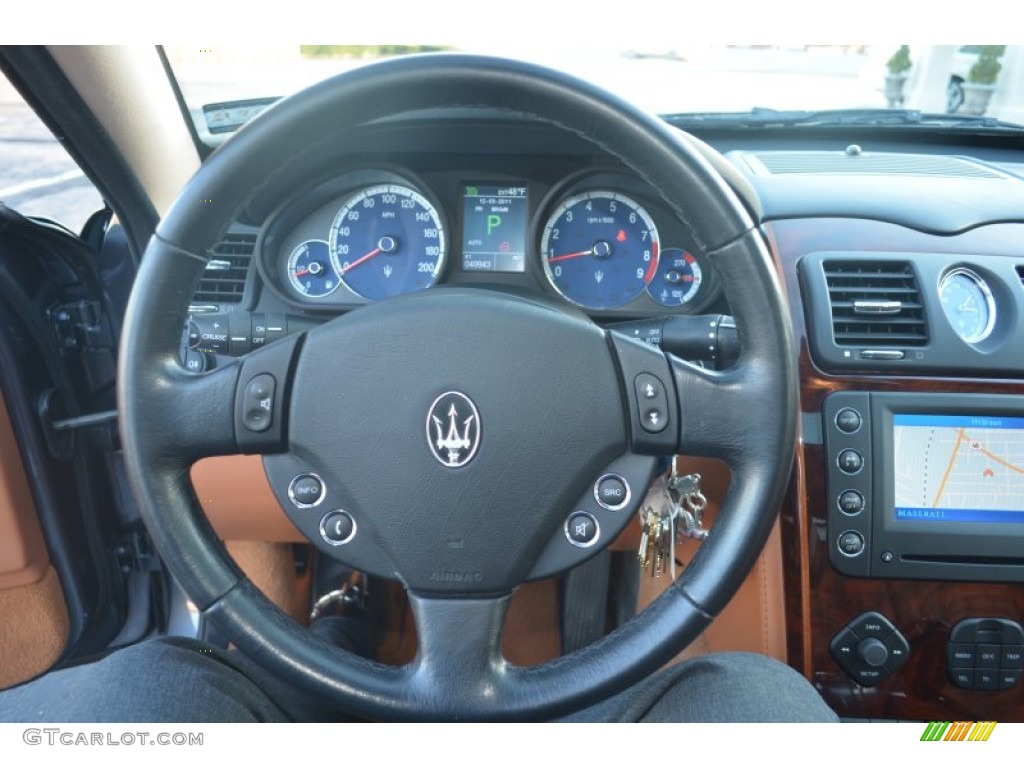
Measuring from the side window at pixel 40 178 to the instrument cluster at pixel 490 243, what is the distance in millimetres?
472

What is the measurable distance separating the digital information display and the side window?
75cm

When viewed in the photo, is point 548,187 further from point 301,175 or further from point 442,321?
point 442,321

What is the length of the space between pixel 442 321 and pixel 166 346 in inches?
13.0

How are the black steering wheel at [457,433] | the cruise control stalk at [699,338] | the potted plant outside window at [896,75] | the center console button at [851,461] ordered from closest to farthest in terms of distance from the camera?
the black steering wheel at [457,433]
the cruise control stalk at [699,338]
the center console button at [851,461]
the potted plant outside window at [896,75]

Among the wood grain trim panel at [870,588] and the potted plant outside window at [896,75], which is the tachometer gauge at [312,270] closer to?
the wood grain trim panel at [870,588]

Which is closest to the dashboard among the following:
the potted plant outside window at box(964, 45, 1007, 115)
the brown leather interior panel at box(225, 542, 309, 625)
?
the brown leather interior panel at box(225, 542, 309, 625)

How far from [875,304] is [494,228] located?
0.72 m

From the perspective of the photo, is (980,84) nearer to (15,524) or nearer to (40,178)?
(40,178)

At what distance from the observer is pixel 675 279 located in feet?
5.66

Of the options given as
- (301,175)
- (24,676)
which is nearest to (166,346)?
(301,175)

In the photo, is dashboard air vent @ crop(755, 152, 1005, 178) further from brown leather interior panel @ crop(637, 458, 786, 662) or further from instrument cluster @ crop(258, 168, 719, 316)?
brown leather interior panel @ crop(637, 458, 786, 662)

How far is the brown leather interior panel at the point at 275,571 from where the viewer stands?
2.20m

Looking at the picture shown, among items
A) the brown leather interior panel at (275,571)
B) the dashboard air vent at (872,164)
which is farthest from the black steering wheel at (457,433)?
the brown leather interior panel at (275,571)

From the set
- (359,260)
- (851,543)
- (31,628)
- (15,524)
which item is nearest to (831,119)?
(851,543)
